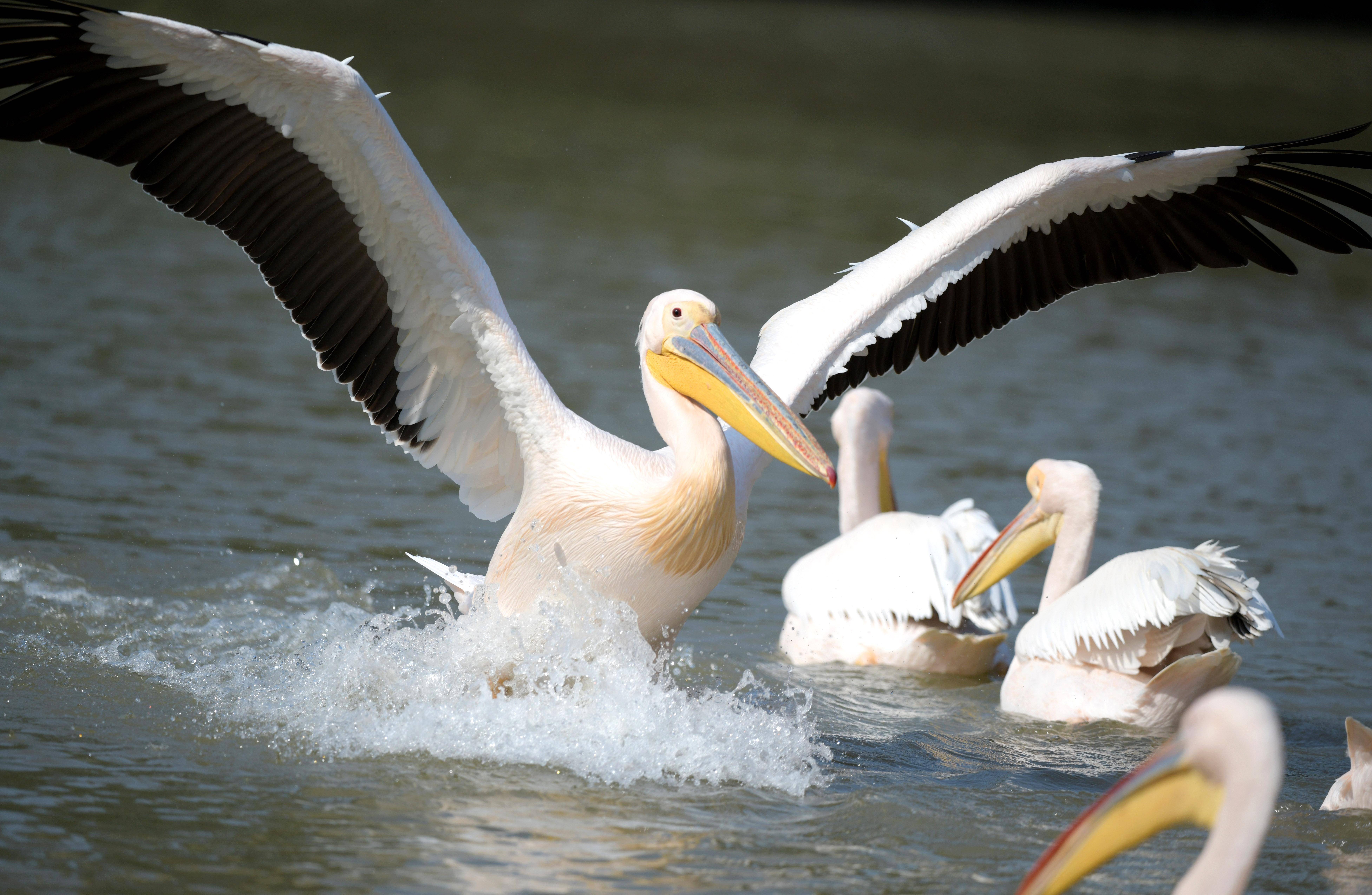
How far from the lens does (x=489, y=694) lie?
182 inches

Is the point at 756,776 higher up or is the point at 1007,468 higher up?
the point at 1007,468

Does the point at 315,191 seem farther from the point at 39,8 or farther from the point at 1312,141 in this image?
the point at 1312,141

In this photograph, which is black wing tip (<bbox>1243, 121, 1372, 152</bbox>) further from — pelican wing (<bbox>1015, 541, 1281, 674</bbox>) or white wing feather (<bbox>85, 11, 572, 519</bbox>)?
white wing feather (<bbox>85, 11, 572, 519</bbox>)

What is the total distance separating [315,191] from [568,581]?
4.63 feet

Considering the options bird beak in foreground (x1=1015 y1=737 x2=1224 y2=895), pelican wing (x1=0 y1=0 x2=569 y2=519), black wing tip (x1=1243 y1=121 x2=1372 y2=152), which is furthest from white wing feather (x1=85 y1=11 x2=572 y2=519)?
black wing tip (x1=1243 y1=121 x2=1372 y2=152)

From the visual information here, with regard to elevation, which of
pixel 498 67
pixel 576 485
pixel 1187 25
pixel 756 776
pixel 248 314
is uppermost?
pixel 1187 25

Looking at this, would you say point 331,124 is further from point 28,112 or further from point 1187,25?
point 1187,25

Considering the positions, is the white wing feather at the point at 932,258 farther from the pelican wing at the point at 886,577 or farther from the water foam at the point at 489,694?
the water foam at the point at 489,694

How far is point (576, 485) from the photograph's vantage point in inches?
184

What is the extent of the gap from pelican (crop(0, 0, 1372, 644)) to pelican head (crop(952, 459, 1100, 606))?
36.1 inches

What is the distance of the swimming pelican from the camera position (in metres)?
2.79

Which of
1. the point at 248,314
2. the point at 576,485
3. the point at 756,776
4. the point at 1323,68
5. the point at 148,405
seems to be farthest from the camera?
the point at 1323,68

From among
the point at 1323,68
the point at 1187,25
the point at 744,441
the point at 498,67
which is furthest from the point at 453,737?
the point at 1187,25

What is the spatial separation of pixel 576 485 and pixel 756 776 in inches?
40.4
